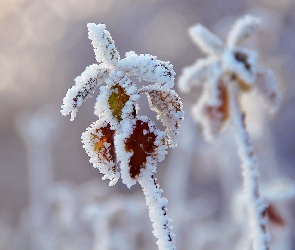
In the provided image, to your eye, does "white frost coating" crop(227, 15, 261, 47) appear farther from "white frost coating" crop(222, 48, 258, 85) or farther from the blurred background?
the blurred background

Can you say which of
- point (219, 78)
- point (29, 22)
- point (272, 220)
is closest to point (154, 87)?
point (219, 78)

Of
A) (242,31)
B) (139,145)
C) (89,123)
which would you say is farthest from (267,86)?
(89,123)

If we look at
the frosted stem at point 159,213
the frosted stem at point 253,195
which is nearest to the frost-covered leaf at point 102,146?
the frosted stem at point 159,213

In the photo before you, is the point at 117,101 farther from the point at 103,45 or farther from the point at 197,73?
the point at 197,73

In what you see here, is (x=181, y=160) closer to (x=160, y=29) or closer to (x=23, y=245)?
(x=23, y=245)

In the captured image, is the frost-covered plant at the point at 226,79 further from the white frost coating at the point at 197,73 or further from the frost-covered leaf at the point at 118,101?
the frost-covered leaf at the point at 118,101

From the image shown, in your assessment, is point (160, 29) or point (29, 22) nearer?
point (29, 22)
